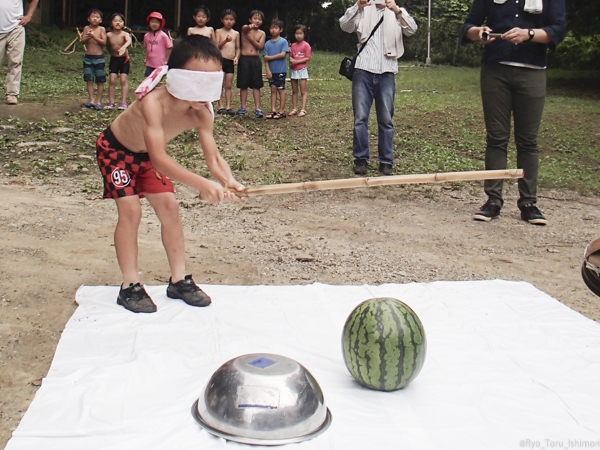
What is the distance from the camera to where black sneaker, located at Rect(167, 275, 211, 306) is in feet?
12.5

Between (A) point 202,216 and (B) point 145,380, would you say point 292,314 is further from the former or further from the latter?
(A) point 202,216

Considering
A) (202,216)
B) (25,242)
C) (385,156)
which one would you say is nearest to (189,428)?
(25,242)

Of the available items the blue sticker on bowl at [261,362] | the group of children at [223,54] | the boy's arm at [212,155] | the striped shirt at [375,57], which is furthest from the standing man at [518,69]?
the group of children at [223,54]

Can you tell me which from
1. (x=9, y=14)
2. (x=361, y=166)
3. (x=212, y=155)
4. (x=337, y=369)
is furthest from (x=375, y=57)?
(x=9, y=14)

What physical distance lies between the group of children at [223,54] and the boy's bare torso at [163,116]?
5775 mm

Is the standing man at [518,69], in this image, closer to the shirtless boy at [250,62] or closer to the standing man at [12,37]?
the shirtless boy at [250,62]

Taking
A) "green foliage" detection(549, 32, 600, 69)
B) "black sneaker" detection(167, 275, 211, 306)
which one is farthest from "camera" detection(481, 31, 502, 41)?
"green foliage" detection(549, 32, 600, 69)

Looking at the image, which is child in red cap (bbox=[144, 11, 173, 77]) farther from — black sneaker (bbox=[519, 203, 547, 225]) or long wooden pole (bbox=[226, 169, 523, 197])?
long wooden pole (bbox=[226, 169, 523, 197])

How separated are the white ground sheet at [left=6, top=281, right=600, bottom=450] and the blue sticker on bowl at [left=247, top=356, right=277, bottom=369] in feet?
1.00

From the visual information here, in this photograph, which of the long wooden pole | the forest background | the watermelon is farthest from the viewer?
the forest background

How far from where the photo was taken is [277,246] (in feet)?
16.9

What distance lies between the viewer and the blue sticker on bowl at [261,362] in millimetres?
2687

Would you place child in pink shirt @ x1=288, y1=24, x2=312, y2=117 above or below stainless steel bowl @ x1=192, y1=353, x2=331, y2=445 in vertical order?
above

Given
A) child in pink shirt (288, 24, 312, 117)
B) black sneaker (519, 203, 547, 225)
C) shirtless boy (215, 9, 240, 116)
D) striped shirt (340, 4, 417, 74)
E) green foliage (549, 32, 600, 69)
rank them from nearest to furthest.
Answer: black sneaker (519, 203, 547, 225)
striped shirt (340, 4, 417, 74)
shirtless boy (215, 9, 240, 116)
child in pink shirt (288, 24, 312, 117)
green foliage (549, 32, 600, 69)
